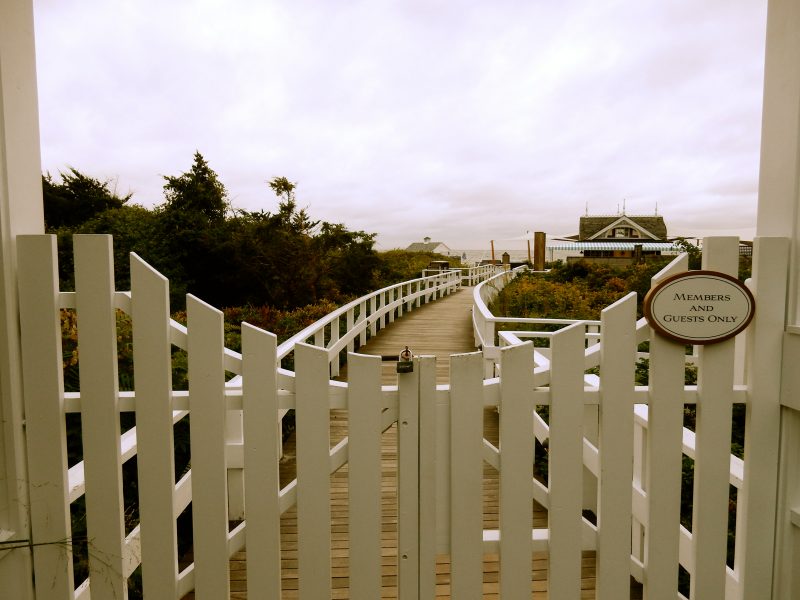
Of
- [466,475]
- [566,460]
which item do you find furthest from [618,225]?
[466,475]

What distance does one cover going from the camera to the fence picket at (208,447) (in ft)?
5.00

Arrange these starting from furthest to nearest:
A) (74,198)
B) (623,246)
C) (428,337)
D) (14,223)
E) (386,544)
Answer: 1. (623,246)
2. (74,198)
3. (428,337)
4. (386,544)
5. (14,223)

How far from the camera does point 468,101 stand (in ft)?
A: 70.2

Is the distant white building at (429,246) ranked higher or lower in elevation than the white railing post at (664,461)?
higher

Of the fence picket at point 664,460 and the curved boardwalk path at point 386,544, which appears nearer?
the fence picket at point 664,460

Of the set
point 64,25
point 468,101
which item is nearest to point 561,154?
point 468,101

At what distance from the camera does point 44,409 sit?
1558 mm

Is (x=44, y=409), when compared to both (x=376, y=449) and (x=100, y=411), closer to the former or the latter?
(x=100, y=411)

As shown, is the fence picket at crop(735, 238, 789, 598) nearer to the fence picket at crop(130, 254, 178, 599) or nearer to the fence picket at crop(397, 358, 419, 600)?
the fence picket at crop(397, 358, 419, 600)

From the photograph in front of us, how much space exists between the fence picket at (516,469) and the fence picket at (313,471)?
60 centimetres

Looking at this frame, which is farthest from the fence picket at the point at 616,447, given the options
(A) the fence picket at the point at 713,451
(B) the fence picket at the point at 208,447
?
(B) the fence picket at the point at 208,447

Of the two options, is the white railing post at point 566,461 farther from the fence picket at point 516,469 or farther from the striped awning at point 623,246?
the striped awning at point 623,246

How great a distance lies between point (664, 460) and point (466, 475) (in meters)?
0.68

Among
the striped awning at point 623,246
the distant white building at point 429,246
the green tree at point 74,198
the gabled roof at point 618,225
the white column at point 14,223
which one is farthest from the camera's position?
the distant white building at point 429,246
